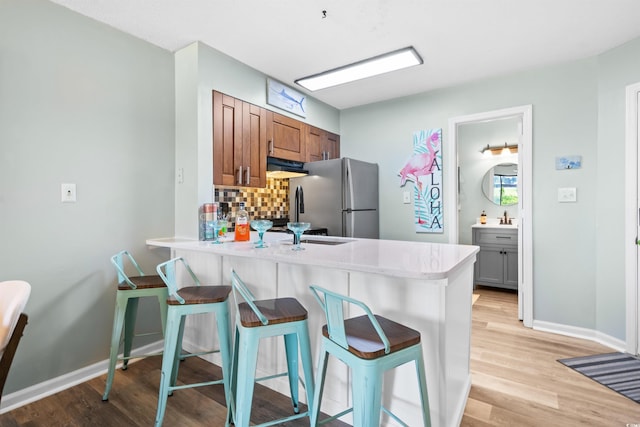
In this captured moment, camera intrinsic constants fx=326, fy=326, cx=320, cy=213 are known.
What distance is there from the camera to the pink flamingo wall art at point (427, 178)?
342 centimetres

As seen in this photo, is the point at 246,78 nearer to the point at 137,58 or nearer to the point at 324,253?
the point at 137,58

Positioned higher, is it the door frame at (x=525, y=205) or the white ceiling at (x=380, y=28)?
the white ceiling at (x=380, y=28)

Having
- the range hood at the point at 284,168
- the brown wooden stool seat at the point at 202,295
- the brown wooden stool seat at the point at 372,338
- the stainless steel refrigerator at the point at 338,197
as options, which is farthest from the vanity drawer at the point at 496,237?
the brown wooden stool seat at the point at 202,295

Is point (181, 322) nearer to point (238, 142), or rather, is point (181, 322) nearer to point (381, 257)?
point (381, 257)

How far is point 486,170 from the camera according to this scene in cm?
477

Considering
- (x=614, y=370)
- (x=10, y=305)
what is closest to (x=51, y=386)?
(x=10, y=305)

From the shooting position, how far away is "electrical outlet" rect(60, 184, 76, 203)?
201 cm

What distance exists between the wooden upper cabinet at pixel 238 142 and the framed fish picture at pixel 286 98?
0.20 m

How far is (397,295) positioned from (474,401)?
932mm

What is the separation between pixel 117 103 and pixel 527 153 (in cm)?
339

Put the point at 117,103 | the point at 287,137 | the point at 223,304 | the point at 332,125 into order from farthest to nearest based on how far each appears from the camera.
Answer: the point at 332,125, the point at 287,137, the point at 117,103, the point at 223,304

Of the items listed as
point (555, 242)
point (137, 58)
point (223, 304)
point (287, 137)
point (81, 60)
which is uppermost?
point (137, 58)

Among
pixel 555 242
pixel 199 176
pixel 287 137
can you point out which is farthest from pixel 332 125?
pixel 555 242

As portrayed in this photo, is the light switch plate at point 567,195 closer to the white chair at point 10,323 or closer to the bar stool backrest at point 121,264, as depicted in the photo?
the bar stool backrest at point 121,264
